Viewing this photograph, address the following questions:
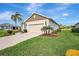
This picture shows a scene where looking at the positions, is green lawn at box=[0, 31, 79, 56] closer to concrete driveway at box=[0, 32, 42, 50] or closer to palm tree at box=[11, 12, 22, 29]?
concrete driveway at box=[0, 32, 42, 50]

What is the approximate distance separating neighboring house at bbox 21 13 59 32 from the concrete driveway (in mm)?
76

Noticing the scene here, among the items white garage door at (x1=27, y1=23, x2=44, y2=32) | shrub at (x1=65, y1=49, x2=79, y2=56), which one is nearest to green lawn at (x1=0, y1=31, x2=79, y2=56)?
shrub at (x1=65, y1=49, x2=79, y2=56)

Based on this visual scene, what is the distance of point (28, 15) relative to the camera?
7.88 ft

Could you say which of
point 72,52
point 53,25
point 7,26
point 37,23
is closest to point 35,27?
point 37,23

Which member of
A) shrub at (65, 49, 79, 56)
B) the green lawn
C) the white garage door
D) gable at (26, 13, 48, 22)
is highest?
gable at (26, 13, 48, 22)

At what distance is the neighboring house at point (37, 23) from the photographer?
243 centimetres

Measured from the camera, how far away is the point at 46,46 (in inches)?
94.3

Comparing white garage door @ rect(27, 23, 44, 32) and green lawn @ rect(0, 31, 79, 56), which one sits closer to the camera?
green lawn @ rect(0, 31, 79, 56)

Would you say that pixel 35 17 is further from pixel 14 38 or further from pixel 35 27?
pixel 14 38

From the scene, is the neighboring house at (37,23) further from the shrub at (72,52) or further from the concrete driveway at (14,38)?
the shrub at (72,52)

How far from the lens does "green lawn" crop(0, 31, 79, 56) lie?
2373mm

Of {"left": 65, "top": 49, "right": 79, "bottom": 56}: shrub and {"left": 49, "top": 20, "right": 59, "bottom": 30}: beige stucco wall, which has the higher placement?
{"left": 49, "top": 20, "right": 59, "bottom": 30}: beige stucco wall

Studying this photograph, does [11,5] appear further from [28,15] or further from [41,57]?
[41,57]

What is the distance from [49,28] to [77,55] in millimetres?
498
